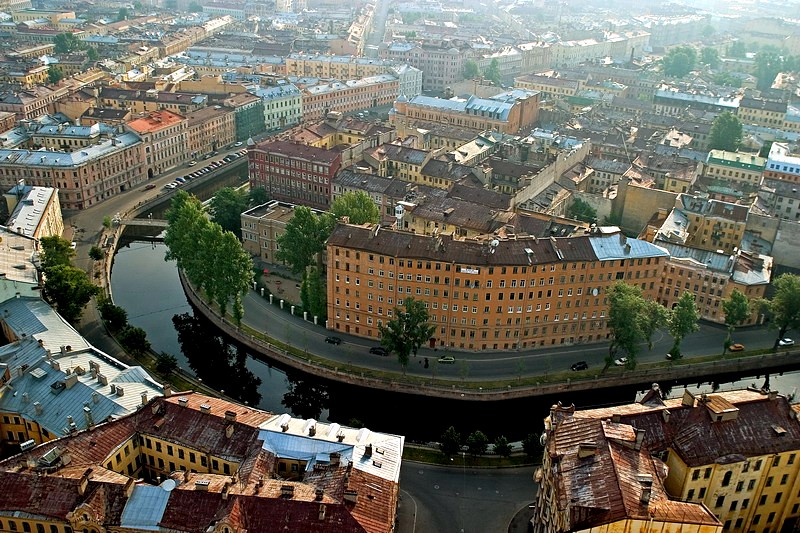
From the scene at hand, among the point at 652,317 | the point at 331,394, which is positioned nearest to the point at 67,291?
the point at 331,394

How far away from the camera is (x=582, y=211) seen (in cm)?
14438

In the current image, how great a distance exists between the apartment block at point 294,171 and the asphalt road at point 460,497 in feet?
271

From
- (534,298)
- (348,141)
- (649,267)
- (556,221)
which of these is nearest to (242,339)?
(534,298)

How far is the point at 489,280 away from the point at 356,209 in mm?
31229

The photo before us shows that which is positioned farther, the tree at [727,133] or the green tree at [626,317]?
the tree at [727,133]

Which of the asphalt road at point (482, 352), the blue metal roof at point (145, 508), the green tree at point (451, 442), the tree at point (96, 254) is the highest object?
the blue metal roof at point (145, 508)

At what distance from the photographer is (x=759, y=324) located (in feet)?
374

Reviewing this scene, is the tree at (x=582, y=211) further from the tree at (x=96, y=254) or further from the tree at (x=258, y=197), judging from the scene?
the tree at (x=96, y=254)

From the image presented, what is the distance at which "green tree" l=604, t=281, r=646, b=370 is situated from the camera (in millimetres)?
92875

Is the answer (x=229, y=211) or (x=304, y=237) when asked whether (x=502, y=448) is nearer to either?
(x=304, y=237)

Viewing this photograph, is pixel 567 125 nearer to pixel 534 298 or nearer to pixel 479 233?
pixel 479 233

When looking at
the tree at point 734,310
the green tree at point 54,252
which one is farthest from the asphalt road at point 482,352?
the green tree at point 54,252

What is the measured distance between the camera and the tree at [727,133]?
182000mm

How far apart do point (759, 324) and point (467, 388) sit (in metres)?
53.4
